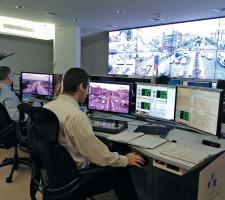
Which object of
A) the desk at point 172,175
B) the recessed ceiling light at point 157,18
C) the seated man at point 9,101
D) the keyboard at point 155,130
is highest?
the recessed ceiling light at point 157,18

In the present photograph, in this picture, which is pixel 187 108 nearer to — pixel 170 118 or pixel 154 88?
pixel 170 118

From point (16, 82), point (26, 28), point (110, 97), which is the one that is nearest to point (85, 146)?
point (110, 97)

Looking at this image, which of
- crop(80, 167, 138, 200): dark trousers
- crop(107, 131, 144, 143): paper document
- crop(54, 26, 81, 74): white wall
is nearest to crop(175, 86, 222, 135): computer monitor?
crop(107, 131, 144, 143): paper document

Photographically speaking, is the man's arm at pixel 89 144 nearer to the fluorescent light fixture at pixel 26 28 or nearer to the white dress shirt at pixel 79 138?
the white dress shirt at pixel 79 138

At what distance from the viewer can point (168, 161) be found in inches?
60.9

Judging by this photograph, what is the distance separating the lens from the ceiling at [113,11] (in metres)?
5.04

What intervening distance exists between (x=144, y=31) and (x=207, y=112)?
19.5 ft

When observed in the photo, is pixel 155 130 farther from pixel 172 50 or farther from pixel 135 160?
pixel 172 50

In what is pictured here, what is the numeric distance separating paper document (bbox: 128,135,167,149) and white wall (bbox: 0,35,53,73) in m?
6.99

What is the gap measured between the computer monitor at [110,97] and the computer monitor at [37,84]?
120 cm

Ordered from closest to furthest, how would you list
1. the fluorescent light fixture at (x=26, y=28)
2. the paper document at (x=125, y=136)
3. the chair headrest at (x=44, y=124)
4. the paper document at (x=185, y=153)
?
1. the chair headrest at (x=44, y=124)
2. the paper document at (x=185, y=153)
3. the paper document at (x=125, y=136)
4. the fluorescent light fixture at (x=26, y=28)

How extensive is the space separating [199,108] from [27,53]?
24.7ft

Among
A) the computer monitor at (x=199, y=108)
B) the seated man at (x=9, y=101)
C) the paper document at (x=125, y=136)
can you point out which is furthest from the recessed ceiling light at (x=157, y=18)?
the paper document at (x=125, y=136)

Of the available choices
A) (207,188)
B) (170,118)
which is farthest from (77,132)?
(170,118)
